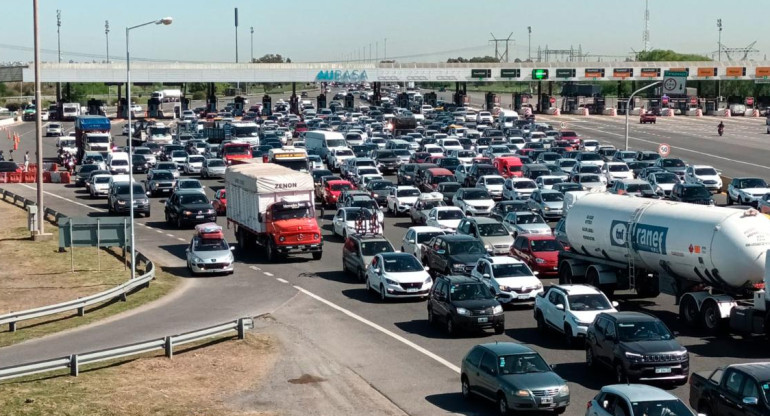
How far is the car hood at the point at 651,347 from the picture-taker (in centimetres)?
2478

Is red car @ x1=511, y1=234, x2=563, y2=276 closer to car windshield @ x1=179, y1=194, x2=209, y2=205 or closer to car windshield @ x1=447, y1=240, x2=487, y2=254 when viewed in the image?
car windshield @ x1=447, y1=240, x2=487, y2=254

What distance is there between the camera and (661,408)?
63.4 feet

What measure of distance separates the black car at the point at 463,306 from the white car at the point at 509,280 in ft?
8.24

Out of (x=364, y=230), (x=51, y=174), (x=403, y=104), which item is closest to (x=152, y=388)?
(x=364, y=230)

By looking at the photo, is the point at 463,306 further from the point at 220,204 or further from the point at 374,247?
the point at 220,204

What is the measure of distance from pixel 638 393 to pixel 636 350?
5.19 metres

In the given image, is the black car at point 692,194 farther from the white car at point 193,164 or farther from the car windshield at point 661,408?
the car windshield at point 661,408

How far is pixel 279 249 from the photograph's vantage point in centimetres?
4344

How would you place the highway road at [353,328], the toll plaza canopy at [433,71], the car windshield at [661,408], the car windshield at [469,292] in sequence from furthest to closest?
1. the toll plaza canopy at [433,71]
2. the car windshield at [469,292]
3. the highway road at [353,328]
4. the car windshield at [661,408]

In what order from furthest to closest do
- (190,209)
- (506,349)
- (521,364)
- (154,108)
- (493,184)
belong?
(154,108)
(493,184)
(190,209)
(506,349)
(521,364)

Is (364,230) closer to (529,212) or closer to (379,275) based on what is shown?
(529,212)

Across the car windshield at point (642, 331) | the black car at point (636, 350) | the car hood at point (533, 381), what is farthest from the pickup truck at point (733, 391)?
the car windshield at point (642, 331)

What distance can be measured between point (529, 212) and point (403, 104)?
11662cm

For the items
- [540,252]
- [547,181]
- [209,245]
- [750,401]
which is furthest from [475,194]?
[750,401]
